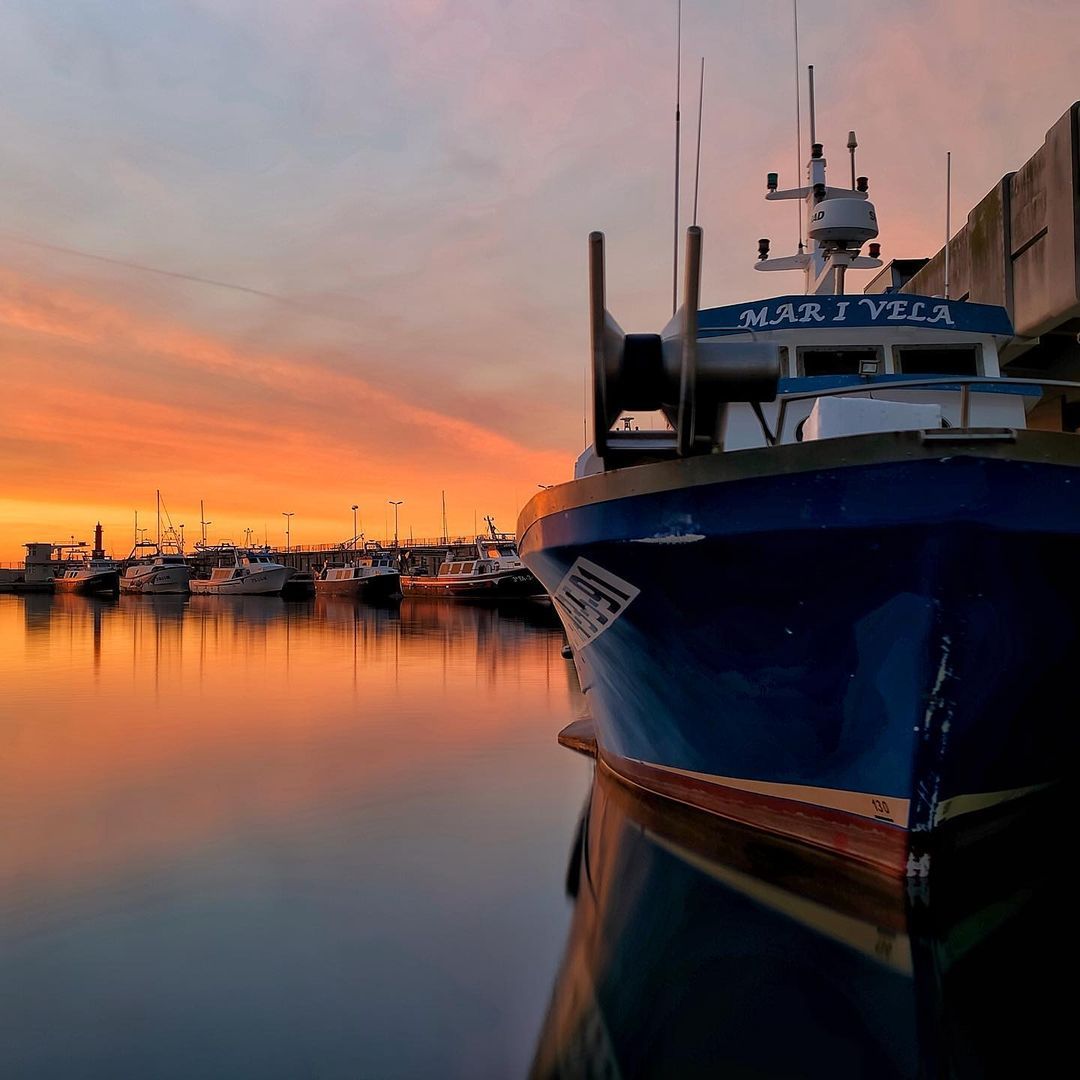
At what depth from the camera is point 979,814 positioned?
668cm

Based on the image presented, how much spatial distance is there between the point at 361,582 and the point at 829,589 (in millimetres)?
71002

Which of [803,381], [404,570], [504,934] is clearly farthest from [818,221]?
[404,570]

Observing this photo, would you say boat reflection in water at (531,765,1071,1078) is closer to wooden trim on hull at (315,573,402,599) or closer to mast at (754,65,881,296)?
mast at (754,65,881,296)

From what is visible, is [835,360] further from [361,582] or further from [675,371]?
[361,582]

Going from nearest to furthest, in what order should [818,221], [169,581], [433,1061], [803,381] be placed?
1. [433,1061]
2. [803,381]
3. [818,221]
4. [169,581]

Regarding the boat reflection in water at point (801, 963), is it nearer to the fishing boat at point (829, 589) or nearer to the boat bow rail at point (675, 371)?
the fishing boat at point (829, 589)

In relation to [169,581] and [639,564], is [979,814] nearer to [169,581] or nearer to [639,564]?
[639,564]

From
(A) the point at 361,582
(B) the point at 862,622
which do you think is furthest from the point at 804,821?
(A) the point at 361,582

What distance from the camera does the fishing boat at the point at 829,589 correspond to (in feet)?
18.1

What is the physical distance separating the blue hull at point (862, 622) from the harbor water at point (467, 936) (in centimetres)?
85

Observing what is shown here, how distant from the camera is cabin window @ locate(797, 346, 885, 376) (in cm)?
931

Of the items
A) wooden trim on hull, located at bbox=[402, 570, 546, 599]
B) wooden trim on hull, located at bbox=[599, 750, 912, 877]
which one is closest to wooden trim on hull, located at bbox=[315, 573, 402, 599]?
wooden trim on hull, located at bbox=[402, 570, 546, 599]

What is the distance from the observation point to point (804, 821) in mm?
6875

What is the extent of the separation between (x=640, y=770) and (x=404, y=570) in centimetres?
10225
